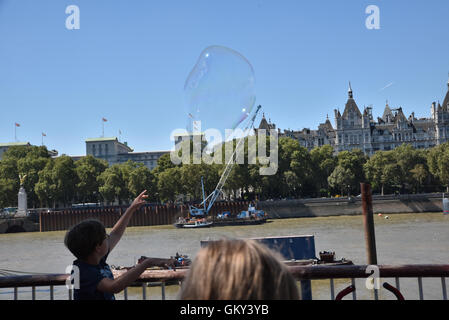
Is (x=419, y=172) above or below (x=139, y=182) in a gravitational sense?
below

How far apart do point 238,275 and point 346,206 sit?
183 ft

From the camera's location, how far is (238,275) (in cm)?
135

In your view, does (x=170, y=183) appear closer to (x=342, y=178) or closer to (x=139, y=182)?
(x=139, y=182)

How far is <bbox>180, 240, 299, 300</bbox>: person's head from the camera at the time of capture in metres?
1.35

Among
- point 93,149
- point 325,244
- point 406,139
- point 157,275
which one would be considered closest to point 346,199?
point 325,244

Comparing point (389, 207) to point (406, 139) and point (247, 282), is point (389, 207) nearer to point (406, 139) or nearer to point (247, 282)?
point (406, 139)

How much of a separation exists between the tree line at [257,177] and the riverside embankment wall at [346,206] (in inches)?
232

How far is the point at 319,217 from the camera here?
54.2 meters

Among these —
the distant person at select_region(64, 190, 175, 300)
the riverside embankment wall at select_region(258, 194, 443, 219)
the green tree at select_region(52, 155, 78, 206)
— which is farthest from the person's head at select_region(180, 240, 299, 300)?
the green tree at select_region(52, 155, 78, 206)

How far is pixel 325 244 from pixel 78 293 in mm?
26003

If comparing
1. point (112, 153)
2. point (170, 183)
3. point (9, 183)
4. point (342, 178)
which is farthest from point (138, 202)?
point (112, 153)

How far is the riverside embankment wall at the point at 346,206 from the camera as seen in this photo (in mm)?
53344

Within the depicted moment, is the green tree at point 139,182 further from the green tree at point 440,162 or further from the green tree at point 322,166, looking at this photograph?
the green tree at point 440,162

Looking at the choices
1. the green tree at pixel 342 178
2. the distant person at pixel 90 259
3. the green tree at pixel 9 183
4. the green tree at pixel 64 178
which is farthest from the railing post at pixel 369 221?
the green tree at pixel 9 183
